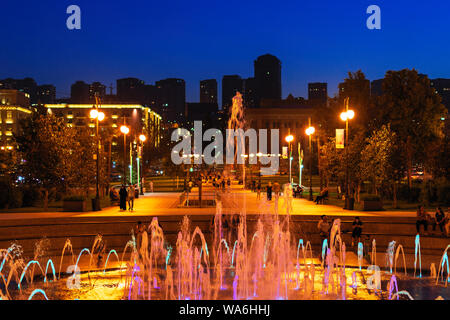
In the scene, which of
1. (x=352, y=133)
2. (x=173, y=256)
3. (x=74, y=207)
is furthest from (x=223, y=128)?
(x=173, y=256)

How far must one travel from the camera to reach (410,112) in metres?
44.9

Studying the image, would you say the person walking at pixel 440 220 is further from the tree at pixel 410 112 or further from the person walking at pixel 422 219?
the tree at pixel 410 112

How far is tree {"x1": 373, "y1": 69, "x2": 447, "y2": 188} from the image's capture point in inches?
1775

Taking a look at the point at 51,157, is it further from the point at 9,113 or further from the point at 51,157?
the point at 9,113

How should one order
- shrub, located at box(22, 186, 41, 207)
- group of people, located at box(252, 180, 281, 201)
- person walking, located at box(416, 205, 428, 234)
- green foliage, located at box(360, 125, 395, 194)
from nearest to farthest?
person walking, located at box(416, 205, 428, 234)
green foliage, located at box(360, 125, 395, 194)
shrub, located at box(22, 186, 41, 207)
group of people, located at box(252, 180, 281, 201)

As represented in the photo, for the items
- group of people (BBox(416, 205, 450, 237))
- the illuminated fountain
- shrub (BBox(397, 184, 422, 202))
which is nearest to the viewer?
the illuminated fountain

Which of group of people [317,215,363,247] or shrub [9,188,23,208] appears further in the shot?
shrub [9,188,23,208]

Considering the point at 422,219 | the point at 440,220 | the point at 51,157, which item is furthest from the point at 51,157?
the point at 440,220

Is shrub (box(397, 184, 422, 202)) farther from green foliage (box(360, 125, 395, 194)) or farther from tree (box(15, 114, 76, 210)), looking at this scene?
tree (box(15, 114, 76, 210))

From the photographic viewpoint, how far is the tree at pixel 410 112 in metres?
45.1

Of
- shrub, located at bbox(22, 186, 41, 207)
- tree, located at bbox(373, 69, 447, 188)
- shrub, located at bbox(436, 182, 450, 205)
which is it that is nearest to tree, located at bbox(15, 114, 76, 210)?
shrub, located at bbox(22, 186, 41, 207)

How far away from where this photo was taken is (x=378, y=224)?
801 inches

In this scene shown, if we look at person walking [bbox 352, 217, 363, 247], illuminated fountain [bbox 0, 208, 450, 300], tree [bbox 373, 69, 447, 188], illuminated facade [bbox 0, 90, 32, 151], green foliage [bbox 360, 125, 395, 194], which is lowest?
illuminated fountain [bbox 0, 208, 450, 300]

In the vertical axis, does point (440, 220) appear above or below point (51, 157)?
below
